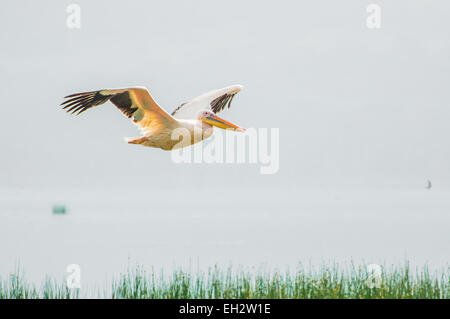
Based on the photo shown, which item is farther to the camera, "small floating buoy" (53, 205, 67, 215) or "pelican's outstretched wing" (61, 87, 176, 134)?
"small floating buoy" (53, 205, 67, 215)

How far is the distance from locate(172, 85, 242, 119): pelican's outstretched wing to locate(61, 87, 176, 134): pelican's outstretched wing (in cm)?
117

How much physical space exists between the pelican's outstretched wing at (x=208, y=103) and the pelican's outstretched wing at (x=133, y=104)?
46.0 inches

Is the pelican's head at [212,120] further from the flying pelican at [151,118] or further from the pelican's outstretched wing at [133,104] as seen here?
the pelican's outstretched wing at [133,104]

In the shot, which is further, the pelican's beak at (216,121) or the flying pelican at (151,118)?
the pelican's beak at (216,121)

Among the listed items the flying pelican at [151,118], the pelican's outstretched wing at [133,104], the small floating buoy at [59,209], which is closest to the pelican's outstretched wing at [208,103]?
the flying pelican at [151,118]

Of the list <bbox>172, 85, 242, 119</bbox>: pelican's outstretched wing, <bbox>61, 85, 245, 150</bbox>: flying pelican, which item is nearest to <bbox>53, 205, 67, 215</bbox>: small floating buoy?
<bbox>172, 85, 242, 119</bbox>: pelican's outstretched wing

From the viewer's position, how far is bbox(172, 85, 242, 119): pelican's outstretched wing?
1075 cm

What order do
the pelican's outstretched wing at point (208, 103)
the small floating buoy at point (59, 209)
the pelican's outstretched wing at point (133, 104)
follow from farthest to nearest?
the small floating buoy at point (59, 209) → the pelican's outstretched wing at point (208, 103) → the pelican's outstretched wing at point (133, 104)

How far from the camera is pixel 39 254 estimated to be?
1420 centimetres

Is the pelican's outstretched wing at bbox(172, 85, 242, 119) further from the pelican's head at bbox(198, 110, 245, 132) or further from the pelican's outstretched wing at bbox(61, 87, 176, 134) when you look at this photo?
the pelican's outstretched wing at bbox(61, 87, 176, 134)

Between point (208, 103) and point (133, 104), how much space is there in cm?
191

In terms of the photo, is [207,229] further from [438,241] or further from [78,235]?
[438,241]

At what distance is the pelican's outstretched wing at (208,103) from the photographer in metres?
10.8

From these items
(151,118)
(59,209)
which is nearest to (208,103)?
(151,118)
